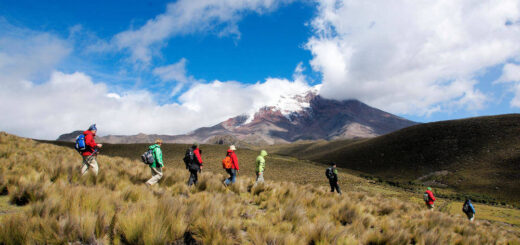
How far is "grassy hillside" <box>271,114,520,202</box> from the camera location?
201ft

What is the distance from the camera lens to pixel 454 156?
8256 cm

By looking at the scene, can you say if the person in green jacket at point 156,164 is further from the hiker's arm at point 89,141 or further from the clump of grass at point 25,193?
the clump of grass at point 25,193

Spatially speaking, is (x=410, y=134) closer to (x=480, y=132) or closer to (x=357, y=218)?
(x=480, y=132)

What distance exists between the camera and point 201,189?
33.2 ft

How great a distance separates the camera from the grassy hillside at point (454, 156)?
61247 mm

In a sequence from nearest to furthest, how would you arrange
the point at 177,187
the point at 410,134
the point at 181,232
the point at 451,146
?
the point at 181,232 → the point at 177,187 → the point at 451,146 → the point at 410,134

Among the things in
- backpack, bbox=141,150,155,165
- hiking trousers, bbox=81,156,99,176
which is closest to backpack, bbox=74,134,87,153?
hiking trousers, bbox=81,156,99,176

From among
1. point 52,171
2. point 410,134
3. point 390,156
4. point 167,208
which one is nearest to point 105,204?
point 167,208

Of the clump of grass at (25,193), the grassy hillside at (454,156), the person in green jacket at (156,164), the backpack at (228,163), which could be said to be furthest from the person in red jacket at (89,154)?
the grassy hillside at (454,156)

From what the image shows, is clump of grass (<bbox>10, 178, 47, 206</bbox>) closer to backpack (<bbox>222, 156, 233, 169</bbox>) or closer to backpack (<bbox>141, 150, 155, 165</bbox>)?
backpack (<bbox>141, 150, 155, 165</bbox>)

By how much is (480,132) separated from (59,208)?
117m

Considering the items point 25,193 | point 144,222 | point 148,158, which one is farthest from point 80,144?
point 144,222

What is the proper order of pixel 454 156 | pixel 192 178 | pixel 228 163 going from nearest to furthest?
1. pixel 192 178
2. pixel 228 163
3. pixel 454 156

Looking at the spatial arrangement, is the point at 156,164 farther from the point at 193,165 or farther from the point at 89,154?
the point at 89,154
